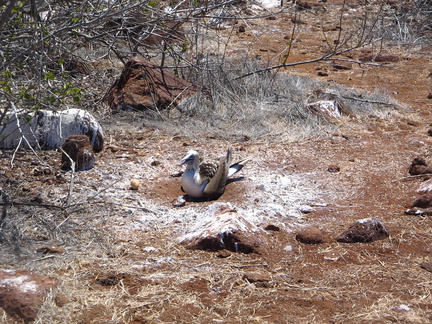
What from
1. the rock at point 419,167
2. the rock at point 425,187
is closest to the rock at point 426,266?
the rock at point 425,187

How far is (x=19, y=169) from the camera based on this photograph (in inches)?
222

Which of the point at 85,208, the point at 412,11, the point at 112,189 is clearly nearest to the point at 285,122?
the point at 112,189

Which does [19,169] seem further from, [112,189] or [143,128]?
[143,128]

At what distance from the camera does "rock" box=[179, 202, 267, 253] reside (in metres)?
4.10

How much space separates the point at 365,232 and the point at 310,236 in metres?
0.38

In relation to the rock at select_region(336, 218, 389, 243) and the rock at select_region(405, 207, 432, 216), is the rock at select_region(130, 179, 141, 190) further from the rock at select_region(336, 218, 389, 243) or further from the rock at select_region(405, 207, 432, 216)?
the rock at select_region(405, 207, 432, 216)

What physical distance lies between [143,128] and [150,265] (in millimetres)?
3351

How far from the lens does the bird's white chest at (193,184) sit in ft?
17.4

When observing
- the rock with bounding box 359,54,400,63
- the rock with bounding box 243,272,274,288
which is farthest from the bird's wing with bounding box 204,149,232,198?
the rock with bounding box 359,54,400,63

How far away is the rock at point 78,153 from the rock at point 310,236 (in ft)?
7.61

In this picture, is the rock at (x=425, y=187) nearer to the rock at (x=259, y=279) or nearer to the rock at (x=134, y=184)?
the rock at (x=259, y=279)

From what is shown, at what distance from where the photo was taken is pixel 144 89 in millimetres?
7578

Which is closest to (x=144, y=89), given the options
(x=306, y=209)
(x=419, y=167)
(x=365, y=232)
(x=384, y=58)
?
(x=306, y=209)

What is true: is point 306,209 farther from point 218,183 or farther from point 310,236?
point 218,183
